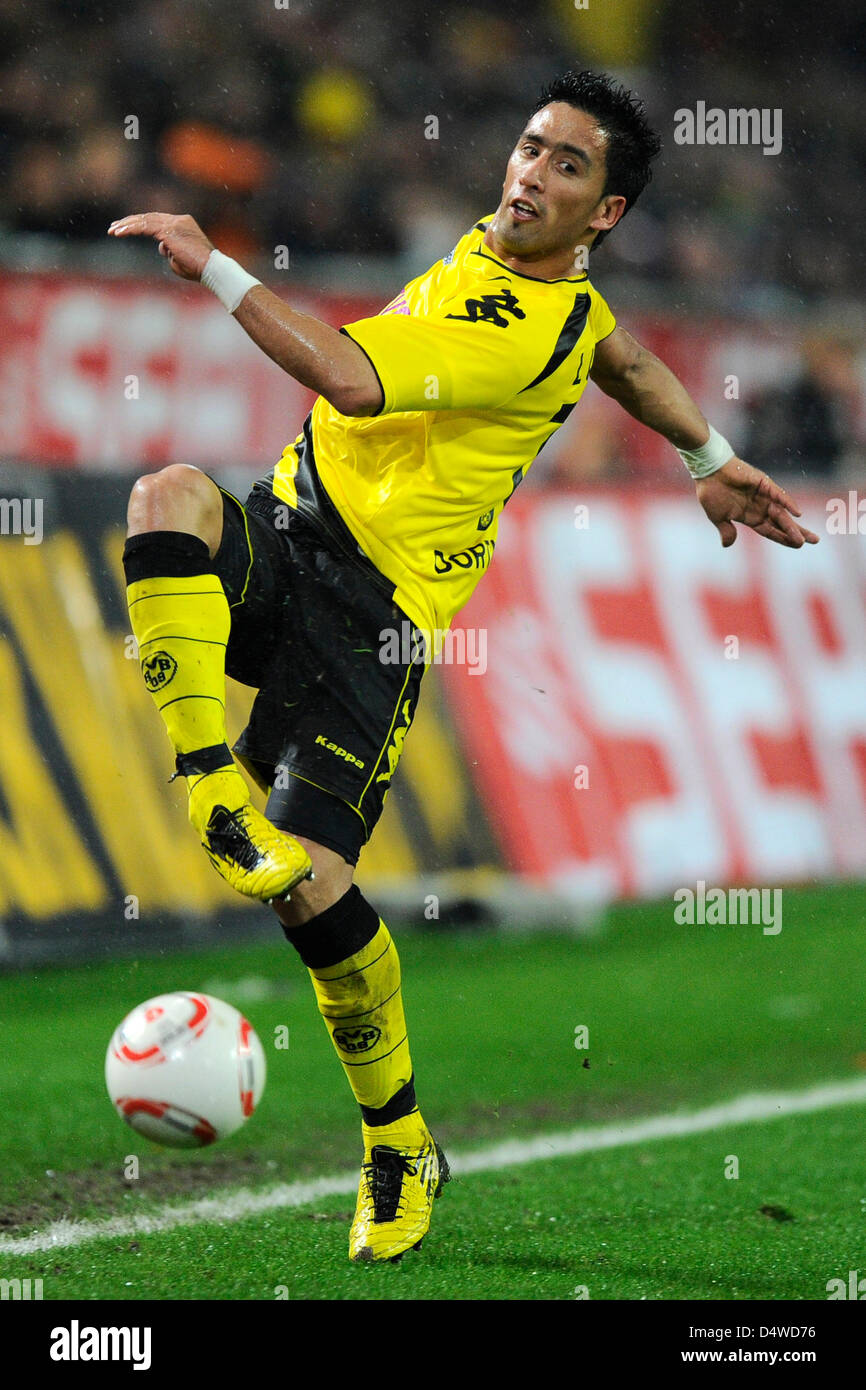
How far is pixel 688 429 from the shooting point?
188 inches

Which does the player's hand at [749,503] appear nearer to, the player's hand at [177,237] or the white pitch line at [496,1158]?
the player's hand at [177,237]

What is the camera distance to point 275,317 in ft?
12.1

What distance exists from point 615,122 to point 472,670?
511cm

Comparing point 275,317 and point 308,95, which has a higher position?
point 308,95

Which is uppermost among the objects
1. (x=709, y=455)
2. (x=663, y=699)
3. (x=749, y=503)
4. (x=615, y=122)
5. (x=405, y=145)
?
(x=405, y=145)

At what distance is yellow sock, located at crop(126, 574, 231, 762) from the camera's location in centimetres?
379

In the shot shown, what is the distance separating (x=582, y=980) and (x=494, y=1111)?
2.16 metres

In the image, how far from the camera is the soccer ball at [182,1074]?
391 cm

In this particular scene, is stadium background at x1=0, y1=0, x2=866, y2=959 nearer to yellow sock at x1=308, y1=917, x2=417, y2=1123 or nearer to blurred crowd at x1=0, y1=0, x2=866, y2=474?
blurred crowd at x1=0, y1=0, x2=866, y2=474

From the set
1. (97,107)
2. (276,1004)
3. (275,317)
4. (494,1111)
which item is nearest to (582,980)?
(276,1004)

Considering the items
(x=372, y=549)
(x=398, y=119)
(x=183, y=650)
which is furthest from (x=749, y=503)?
(x=398, y=119)

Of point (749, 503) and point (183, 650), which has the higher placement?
point (749, 503)

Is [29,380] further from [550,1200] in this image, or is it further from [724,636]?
[550,1200]

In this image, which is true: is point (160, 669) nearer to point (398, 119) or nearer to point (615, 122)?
point (615, 122)
